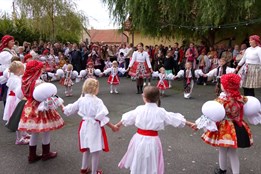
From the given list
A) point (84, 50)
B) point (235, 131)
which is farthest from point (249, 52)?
point (84, 50)

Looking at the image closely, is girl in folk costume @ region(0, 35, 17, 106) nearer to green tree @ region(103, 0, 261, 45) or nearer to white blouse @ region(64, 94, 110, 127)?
white blouse @ region(64, 94, 110, 127)

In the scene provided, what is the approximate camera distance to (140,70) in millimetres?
10781

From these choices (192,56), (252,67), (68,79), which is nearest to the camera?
(252,67)

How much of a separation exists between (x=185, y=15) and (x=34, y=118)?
37.1 feet

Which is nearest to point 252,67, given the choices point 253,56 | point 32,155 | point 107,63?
point 253,56

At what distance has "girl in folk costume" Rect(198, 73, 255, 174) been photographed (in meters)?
3.81

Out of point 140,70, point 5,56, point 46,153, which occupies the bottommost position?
point 46,153

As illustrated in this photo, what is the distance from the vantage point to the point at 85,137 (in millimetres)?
3979

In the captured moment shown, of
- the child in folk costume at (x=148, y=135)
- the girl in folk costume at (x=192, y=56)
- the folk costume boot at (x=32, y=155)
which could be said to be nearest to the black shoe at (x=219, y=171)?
the child in folk costume at (x=148, y=135)

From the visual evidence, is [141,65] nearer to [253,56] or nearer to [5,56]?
[253,56]

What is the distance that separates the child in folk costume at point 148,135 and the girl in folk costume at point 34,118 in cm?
140

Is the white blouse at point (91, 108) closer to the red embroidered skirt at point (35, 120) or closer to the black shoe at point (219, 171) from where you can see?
the red embroidered skirt at point (35, 120)

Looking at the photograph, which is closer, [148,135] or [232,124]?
[148,135]

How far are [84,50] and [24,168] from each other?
12.1 m
